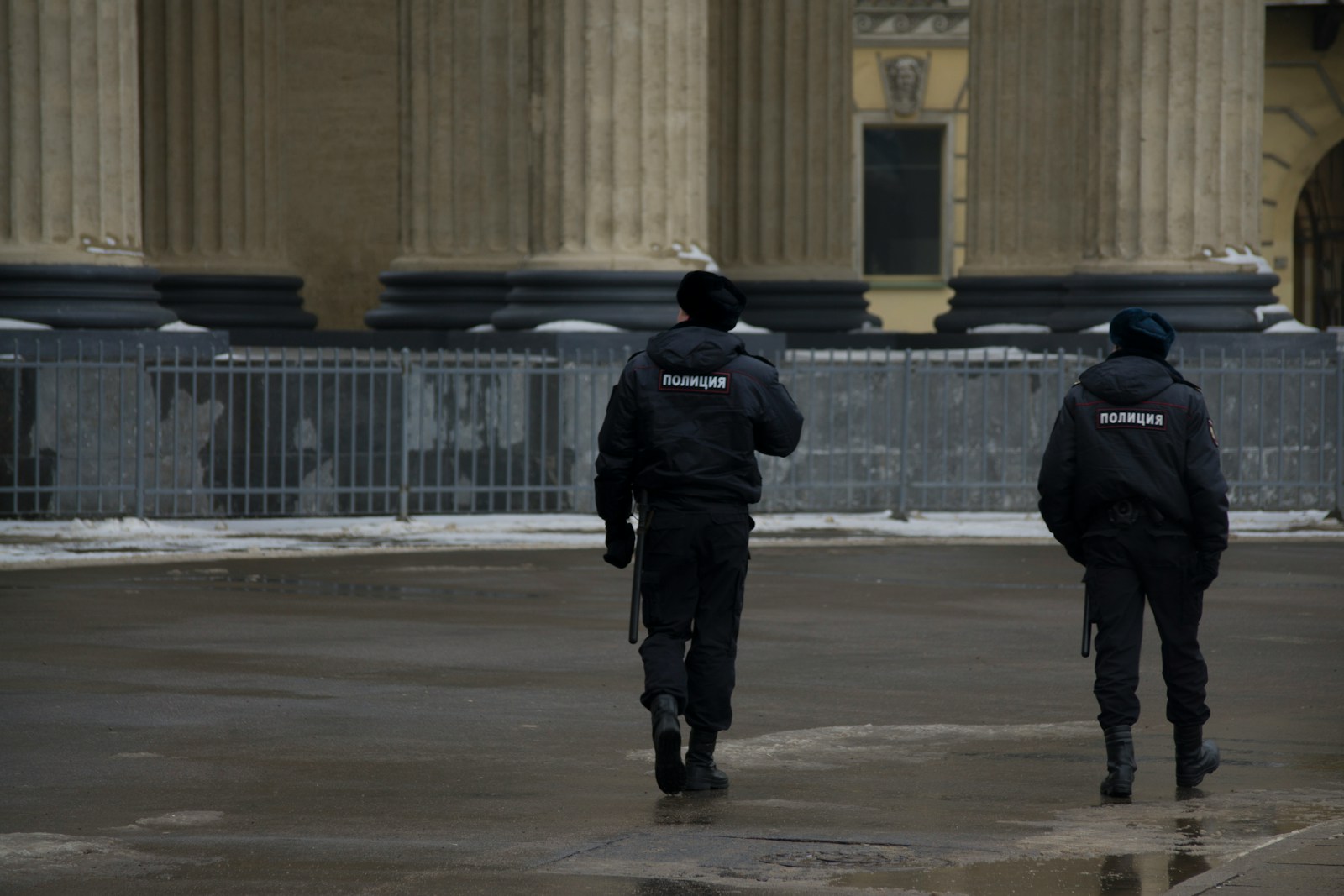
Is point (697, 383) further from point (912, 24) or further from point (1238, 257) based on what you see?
point (912, 24)

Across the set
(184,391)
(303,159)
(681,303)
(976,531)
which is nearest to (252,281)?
(303,159)

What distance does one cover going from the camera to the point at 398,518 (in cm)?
2064

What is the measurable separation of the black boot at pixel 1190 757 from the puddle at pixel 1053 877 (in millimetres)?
1216

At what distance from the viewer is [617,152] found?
68.7 feet

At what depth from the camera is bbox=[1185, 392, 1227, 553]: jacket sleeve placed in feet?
29.3

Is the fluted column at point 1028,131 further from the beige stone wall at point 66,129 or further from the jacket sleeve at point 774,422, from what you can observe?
the jacket sleeve at point 774,422

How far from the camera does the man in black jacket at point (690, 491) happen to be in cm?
893

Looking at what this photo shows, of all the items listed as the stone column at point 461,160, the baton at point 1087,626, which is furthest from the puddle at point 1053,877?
the stone column at point 461,160

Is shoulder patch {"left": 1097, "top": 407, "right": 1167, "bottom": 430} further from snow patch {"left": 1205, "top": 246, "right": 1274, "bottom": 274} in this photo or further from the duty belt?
snow patch {"left": 1205, "top": 246, "right": 1274, "bottom": 274}

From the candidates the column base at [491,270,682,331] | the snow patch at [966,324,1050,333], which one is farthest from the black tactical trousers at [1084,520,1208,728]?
the snow patch at [966,324,1050,333]

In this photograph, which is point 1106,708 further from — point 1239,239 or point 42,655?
point 1239,239

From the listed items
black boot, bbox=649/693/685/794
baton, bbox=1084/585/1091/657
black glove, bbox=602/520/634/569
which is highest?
black glove, bbox=602/520/634/569

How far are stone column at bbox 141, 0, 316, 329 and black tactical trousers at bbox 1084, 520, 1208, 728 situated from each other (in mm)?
17499

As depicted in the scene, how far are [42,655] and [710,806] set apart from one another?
4777 mm
